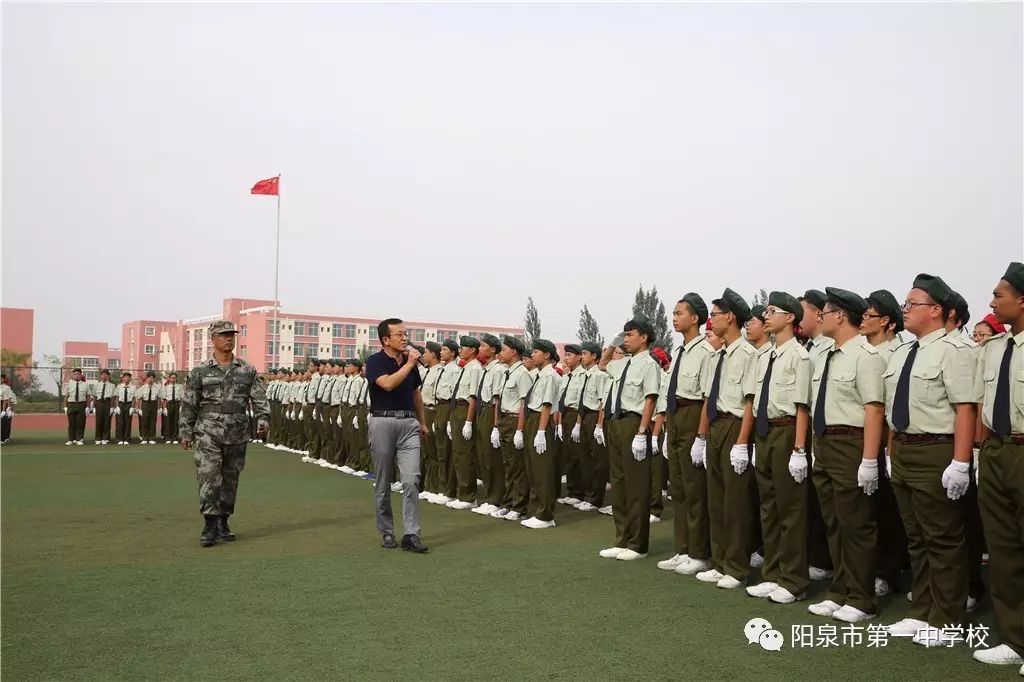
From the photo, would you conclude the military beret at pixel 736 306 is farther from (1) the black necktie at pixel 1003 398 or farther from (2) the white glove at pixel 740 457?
(1) the black necktie at pixel 1003 398

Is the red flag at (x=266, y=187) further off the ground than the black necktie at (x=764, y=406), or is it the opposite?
the red flag at (x=266, y=187)

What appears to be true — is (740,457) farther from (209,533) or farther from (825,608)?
(209,533)

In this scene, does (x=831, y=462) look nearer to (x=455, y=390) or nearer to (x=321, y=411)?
(x=455, y=390)

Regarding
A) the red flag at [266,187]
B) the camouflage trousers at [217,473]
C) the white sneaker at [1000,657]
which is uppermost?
the red flag at [266,187]

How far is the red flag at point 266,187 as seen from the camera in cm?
3347

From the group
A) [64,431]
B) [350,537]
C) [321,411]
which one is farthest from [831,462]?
[64,431]

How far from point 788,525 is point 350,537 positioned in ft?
14.8

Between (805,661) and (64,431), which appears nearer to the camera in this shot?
(805,661)

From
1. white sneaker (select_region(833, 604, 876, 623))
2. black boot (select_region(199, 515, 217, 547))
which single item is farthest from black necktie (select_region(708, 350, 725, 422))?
black boot (select_region(199, 515, 217, 547))

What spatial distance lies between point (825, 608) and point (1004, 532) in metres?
1.34

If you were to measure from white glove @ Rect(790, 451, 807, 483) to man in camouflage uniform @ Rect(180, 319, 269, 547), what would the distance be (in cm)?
519

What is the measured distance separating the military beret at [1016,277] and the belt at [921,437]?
0.94 meters

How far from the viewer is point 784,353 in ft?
20.7

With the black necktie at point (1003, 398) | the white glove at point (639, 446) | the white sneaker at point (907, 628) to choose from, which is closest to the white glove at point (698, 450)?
the white glove at point (639, 446)
